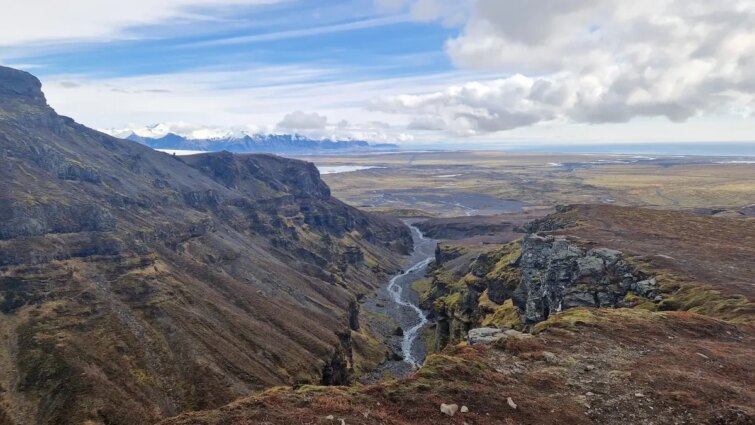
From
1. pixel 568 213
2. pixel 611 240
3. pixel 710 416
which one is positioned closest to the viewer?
pixel 710 416

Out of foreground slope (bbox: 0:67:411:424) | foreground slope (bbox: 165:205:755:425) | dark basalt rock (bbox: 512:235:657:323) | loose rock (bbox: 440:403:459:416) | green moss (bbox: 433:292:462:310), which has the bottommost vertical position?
green moss (bbox: 433:292:462:310)

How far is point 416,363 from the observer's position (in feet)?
509

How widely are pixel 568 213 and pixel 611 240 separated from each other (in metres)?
→ 49.8

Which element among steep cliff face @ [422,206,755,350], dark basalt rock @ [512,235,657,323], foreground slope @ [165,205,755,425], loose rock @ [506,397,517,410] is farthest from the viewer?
dark basalt rock @ [512,235,657,323]

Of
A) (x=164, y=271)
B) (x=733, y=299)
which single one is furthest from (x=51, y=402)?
(x=733, y=299)

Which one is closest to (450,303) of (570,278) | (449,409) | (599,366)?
(570,278)

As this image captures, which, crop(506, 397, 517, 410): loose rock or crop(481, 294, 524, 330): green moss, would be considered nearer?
crop(506, 397, 517, 410): loose rock

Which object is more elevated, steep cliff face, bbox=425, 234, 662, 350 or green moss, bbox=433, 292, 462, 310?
steep cliff face, bbox=425, 234, 662, 350

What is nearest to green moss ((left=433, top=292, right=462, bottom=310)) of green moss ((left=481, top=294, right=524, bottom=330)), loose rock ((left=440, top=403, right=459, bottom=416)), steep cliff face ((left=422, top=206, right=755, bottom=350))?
steep cliff face ((left=422, top=206, right=755, bottom=350))

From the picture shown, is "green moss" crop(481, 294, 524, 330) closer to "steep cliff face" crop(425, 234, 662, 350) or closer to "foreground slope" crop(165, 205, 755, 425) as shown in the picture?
"steep cliff face" crop(425, 234, 662, 350)

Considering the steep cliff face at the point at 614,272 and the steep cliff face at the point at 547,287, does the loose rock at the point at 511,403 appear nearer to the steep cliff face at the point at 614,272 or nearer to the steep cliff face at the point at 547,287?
the steep cliff face at the point at 614,272

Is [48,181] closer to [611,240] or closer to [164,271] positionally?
[164,271]

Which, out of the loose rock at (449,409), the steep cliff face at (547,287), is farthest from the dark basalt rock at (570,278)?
the loose rock at (449,409)

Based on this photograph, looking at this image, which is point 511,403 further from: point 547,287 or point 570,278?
point 547,287
